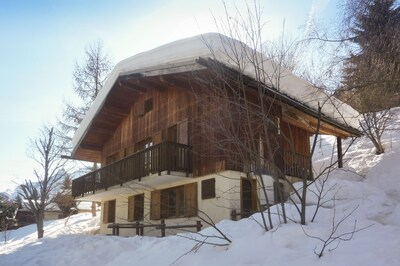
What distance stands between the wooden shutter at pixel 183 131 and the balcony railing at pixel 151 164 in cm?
56

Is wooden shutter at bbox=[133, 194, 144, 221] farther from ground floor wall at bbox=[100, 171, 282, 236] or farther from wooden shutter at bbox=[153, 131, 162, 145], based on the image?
wooden shutter at bbox=[153, 131, 162, 145]

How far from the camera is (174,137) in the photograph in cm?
1525

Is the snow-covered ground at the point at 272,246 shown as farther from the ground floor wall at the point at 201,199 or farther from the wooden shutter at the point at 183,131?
the wooden shutter at the point at 183,131

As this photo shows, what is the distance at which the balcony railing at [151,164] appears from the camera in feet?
43.8

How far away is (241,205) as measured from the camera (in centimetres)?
1248

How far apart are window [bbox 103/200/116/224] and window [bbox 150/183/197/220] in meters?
5.00

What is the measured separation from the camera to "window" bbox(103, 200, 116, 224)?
795 inches

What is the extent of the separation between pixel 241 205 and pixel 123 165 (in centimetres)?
600

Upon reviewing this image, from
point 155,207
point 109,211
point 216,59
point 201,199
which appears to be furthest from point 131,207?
point 216,59

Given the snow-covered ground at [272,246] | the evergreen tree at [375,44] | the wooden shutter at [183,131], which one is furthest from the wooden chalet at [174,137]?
the snow-covered ground at [272,246]

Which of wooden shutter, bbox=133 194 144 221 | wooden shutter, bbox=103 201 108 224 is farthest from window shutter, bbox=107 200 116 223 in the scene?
wooden shutter, bbox=133 194 144 221

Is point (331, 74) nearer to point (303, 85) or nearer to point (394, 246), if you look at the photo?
point (303, 85)

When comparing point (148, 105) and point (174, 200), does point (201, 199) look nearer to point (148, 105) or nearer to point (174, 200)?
point (174, 200)

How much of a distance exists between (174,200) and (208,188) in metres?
2.41
